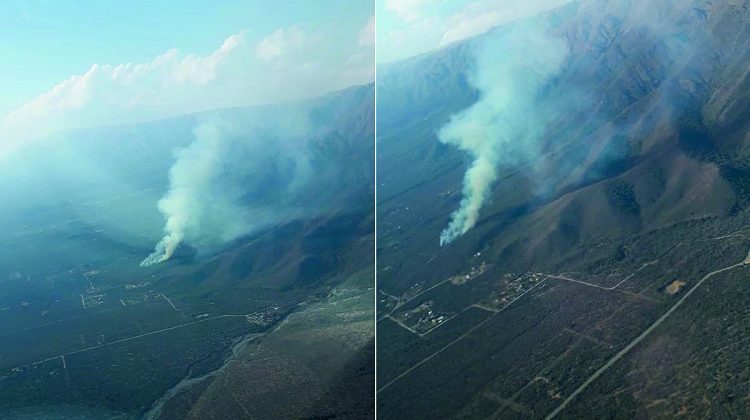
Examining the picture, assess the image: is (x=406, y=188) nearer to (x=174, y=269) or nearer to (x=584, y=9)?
(x=174, y=269)

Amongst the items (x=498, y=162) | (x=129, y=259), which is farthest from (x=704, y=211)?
(x=129, y=259)

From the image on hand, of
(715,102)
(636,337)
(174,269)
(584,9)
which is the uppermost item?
(584,9)

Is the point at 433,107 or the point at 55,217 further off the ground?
the point at 55,217

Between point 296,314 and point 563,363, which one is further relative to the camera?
point 296,314

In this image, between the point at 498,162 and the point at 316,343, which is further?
the point at 498,162

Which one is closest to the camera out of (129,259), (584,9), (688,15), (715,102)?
(715,102)

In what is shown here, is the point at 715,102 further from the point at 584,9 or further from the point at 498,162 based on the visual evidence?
the point at 584,9

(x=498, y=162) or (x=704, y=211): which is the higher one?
(x=498, y=162)

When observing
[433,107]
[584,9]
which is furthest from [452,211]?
[584,9]

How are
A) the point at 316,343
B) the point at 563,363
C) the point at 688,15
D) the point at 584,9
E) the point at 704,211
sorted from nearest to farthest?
the point at 563,363
the point at 316,343
the point at 704,211
the point at 688,15
the point at 584,9
